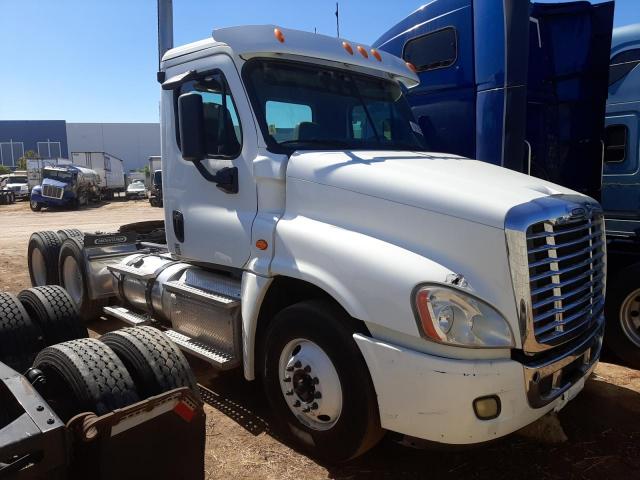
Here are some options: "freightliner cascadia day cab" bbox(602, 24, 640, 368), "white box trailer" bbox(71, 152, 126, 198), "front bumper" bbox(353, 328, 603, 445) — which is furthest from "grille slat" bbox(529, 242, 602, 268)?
"white box trailer" bbox(71, 152, 126, 198)

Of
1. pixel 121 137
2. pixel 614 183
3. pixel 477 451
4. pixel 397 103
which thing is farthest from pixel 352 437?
pixel 121 137

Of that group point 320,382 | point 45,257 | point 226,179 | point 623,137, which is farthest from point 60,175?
point 320,382

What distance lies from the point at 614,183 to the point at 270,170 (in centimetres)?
478

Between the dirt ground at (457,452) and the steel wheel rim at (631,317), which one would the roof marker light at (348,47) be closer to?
the dirt ground at (457,452)

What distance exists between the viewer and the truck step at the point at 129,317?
506 centimetres

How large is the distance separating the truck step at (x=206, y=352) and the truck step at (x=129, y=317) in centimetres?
79

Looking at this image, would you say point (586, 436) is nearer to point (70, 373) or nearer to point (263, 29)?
point (70, 373)

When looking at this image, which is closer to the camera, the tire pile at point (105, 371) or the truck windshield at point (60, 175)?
the tire pile at point (105, 371)

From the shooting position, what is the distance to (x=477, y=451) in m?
3.44

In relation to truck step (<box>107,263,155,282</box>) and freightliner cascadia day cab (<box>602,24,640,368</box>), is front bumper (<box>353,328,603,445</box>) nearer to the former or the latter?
truck step (<box>107,263,155,282</box>)

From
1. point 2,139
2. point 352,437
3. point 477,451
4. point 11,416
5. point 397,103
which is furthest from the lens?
point 2,139

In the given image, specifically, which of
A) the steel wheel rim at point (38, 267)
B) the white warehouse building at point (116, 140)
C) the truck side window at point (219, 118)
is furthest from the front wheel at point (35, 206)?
the white warehouse building at point (116, 140)

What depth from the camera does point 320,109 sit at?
A: 12.6ft

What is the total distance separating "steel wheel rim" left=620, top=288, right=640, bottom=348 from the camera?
4.98 m
